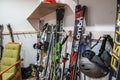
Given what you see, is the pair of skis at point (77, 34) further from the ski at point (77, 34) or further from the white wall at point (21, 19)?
the white wall at point (21, 19)

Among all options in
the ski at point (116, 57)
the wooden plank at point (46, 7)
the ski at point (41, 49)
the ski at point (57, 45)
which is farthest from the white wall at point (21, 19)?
the ski at point (116, 57)

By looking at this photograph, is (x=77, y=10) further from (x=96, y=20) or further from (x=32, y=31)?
(x=32, y=31)

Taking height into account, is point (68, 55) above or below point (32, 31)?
below

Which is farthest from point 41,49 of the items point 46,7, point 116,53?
point 116,53

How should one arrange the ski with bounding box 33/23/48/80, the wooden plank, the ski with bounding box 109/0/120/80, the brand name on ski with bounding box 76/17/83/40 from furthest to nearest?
the ski with bounding box 33/23/48/80
the wooden plank
the brand name on ski with bounding box 76/17/83/40
the ski with bounding box 109/0/120/80

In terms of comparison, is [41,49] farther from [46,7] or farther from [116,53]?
[116,53]

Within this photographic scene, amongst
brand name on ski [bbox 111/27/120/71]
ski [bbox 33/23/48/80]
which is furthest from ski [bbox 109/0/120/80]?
ski [bbox 33/23/48/80]

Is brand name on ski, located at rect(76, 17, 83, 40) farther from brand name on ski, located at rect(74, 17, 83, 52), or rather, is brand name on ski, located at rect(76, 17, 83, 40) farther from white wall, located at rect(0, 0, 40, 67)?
white wall, located at rect(0, 0, 40, 67)

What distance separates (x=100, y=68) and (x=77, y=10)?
94cm

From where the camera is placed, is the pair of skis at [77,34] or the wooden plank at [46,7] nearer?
the pair of skis at [77,34]

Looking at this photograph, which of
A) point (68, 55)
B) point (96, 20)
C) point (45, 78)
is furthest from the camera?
point (45, 78)

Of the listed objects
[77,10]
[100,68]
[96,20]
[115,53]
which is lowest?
[100,68]

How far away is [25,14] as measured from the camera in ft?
13.3

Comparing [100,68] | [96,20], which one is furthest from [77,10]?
[100,68]
